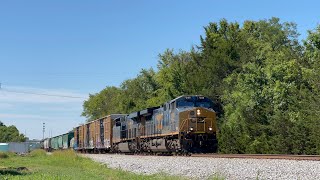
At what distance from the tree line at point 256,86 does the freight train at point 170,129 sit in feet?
15.4

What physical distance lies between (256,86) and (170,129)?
1307cm

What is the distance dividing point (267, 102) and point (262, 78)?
2268 mm

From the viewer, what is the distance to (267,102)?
1533 inches

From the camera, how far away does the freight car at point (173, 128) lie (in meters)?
27.7

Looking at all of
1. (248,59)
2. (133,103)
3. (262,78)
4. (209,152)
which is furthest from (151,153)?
(133,103)

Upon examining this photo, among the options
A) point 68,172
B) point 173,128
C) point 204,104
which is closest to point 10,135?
point 173,128

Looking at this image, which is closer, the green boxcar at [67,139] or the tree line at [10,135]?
the green boxcar at [67,139]

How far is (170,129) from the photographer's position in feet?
97.0

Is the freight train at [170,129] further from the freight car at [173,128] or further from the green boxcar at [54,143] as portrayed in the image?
the green boxcar at [54,143]

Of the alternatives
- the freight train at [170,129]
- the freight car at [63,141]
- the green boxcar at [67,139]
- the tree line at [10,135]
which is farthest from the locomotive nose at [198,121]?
the tree line at [10,135]

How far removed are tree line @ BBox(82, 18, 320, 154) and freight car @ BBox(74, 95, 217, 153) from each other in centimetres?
469

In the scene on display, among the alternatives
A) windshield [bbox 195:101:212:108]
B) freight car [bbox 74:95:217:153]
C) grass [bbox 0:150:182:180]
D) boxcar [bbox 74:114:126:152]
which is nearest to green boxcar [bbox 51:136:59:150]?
boxcar [bbox 74:114:126:152]

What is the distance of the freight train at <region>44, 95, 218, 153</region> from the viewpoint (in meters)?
27.7

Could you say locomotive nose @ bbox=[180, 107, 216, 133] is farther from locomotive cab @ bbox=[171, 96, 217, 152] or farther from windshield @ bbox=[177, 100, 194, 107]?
windshield @ bbox=[177, 100, 194, 107]
